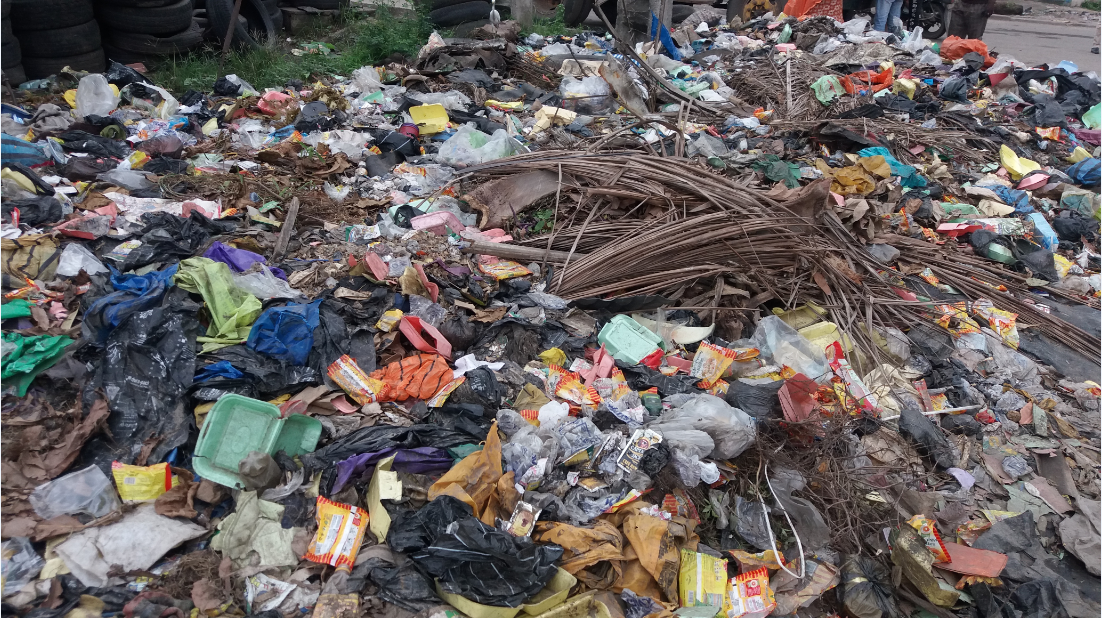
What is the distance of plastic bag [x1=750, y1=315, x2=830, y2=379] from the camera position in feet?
11.4

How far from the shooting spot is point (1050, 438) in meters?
3.36

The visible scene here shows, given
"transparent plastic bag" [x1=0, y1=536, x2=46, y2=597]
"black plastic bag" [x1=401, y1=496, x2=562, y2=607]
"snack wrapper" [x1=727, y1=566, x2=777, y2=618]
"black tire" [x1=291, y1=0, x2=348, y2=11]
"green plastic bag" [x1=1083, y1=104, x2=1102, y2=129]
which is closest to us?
"transparent plastic bag" [x1=0, y1=536, x2=46, y2=597]

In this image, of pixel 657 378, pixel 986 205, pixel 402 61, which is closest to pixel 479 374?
pixel 657 378

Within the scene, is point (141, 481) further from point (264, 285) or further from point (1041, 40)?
point (1041, 40)

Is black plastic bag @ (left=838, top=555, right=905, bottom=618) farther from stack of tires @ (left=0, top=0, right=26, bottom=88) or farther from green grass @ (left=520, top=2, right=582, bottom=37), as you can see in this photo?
green grass @ (left=520, top=2, right=582, bottom=37)

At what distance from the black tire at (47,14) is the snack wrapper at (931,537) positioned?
24.3 feet

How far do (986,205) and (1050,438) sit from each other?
2.76 meters

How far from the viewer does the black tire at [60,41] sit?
586 cm

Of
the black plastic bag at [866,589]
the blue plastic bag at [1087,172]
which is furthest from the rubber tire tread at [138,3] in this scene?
the blue plastic bag at [1087,172]

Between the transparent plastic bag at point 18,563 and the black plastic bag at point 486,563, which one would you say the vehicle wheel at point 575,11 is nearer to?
the black plastic bag at point 486,563

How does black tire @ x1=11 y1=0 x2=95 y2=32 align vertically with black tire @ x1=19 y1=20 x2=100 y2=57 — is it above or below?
above

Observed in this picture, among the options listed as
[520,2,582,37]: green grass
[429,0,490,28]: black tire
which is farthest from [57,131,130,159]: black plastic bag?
[520,2,582,37]: green grass

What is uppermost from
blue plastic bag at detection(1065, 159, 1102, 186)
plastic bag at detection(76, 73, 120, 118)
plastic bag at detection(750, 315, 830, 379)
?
plastic bag at detection(76, 73, 120, 118)

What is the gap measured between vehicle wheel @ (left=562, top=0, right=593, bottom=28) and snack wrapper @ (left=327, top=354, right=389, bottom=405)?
29.7ft
